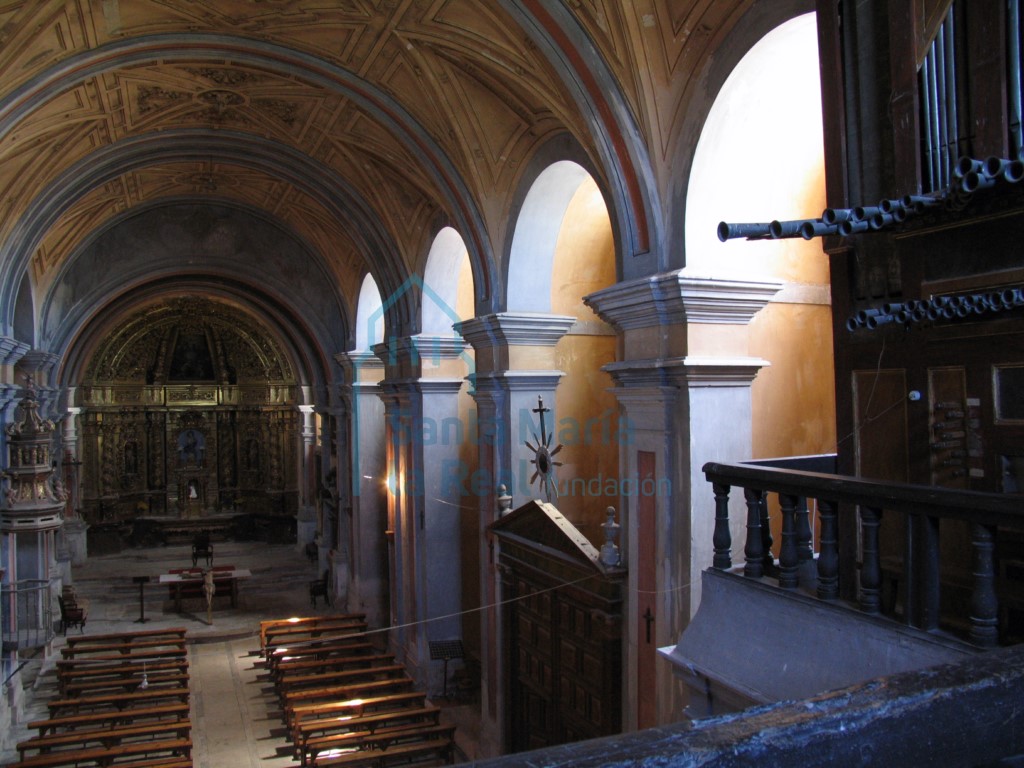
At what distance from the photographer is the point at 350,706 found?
9.69 metres

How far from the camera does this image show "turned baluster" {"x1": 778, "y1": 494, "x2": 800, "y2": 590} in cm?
342

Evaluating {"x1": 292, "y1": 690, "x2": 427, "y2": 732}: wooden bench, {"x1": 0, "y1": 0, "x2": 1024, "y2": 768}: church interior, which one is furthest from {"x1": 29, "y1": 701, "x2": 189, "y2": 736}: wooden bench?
{"x1": 292, "y1": 690, "x2": 427, "y2": 732}: wooden bench

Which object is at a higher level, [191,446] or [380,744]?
[191,446]

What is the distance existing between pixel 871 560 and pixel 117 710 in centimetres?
1008

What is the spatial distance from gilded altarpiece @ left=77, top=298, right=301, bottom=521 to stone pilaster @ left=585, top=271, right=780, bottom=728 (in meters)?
19.5

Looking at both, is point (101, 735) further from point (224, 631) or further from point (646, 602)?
point (224, 631)

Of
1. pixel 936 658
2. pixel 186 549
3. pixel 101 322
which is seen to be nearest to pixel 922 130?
pixel 936 658

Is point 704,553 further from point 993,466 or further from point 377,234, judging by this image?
point 377,234

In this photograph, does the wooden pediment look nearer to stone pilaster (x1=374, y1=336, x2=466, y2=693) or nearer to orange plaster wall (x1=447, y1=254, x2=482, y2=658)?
orange plaster wall (x1=447, y1=254, x2=482, y2=658)

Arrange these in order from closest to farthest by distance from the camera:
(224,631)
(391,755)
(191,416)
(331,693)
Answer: (391,755) < (331,693) < (224,631) < (191,416)

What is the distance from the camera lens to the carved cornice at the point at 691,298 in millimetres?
5945

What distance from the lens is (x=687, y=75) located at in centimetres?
595

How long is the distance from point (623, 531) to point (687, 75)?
3582 mm

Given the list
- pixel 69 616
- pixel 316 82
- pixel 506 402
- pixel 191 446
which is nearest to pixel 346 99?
pixel 316 82
